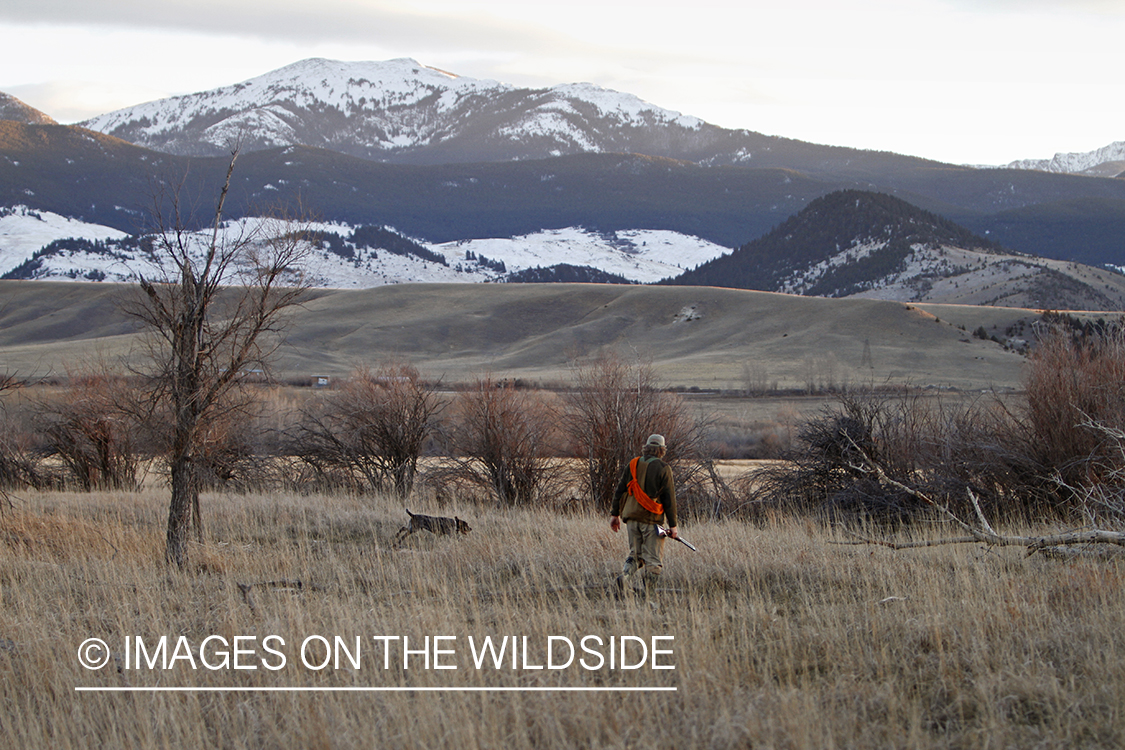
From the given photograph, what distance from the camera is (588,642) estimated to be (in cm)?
695

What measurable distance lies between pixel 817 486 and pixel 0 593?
13677mm

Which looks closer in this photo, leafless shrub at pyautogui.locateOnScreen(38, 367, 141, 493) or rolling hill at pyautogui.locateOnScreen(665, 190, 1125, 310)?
leafless shrub at pyautogui.locateOnScreen(38, 367, 141, 493)

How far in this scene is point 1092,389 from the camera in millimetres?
14203

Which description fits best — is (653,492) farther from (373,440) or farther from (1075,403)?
(373,440)

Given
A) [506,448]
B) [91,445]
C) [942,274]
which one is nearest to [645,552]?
[506,448]

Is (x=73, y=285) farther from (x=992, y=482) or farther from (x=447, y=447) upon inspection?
(x=992, y=482)

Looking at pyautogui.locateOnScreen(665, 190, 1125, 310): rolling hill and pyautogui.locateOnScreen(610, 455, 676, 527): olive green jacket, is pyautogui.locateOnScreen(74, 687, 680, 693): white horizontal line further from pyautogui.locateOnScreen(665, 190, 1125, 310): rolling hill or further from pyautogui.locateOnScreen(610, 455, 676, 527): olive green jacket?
pyautogui.locateOnScreen(665, 190, 1125, 310): rolling hill

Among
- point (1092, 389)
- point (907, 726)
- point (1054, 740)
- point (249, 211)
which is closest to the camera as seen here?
point (1054, 740)

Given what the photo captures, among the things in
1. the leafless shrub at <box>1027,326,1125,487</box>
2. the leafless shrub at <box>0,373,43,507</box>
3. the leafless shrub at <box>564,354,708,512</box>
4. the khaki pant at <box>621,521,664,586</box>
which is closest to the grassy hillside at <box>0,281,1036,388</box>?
the leafless shrub at <box>0,373,43,507</box>

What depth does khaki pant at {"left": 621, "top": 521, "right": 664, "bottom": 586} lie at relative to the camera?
8.26m

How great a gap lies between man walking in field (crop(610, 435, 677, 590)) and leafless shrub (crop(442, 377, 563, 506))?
36.5 ft

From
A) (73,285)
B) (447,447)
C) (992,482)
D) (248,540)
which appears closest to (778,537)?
(992,482)

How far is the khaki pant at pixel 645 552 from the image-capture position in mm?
8258

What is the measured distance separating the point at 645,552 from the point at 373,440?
15.0 m
